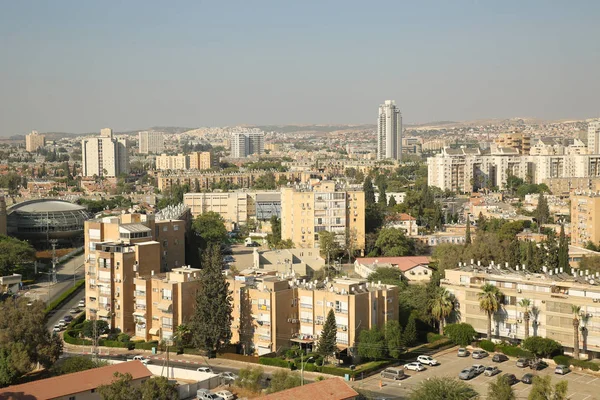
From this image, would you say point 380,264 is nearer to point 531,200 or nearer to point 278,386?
point 278,386

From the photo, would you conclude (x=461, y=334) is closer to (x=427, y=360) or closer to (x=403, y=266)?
(x=427, y=360)

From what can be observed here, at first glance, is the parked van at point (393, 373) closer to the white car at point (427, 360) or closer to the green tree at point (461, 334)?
the white car at point (427, 360)

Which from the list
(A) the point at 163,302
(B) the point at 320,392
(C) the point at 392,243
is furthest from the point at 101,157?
(B) the point at 320,392

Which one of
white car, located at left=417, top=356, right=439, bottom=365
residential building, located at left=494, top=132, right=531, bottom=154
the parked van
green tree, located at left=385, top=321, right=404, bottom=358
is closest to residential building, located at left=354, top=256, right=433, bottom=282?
green tree, located at left=385, top=321, right=404, bottom=358

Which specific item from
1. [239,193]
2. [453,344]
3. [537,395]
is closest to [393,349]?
[453,344]

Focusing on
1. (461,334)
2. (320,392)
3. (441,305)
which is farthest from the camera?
(441,305)

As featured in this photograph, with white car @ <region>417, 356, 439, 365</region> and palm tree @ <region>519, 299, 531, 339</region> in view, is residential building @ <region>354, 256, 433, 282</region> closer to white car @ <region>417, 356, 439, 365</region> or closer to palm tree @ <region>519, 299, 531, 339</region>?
palm tree @ <region>519, 299, 531, 339</region>
